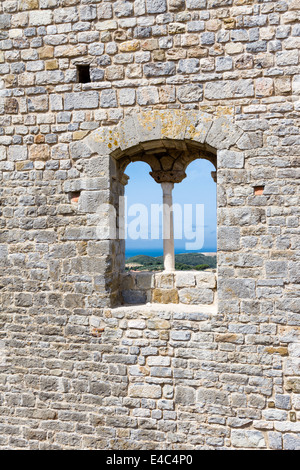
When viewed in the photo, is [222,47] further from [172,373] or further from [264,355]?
[172,373]

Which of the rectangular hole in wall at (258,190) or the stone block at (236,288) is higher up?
the rectangular hole in wall at (258,190)

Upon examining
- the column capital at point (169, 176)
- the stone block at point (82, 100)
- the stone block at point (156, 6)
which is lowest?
the column capital at point (169, 176)

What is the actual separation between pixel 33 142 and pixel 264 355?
3.53 m

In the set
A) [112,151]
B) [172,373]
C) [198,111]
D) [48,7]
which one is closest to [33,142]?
[112,151]

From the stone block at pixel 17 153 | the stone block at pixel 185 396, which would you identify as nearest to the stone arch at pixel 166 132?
the stone block at pixel 17 153

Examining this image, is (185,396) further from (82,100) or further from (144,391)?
(82,100)

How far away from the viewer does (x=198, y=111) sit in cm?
335

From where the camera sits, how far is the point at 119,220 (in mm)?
3953

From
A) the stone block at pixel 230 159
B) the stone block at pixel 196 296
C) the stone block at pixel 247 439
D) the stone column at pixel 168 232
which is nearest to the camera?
the stone block at pixel 247 439

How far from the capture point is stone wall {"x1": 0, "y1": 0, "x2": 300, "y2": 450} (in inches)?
126

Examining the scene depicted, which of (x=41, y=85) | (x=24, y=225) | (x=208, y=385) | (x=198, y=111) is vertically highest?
(x=41, y=85)

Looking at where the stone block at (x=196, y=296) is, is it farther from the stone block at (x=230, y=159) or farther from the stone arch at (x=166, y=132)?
the stone arch at (x=166, y=132)

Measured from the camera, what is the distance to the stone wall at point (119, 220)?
321 centimetres

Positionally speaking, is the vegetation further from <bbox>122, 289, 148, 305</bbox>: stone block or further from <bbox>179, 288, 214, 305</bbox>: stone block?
<bbox>179, 288, 214, 305</bbox>: stone block
